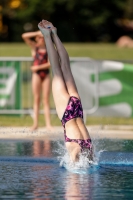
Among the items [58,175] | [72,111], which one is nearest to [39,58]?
[72,111]

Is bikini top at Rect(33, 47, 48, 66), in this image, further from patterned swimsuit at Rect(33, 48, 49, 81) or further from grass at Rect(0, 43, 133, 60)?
grass at Rect(0, 43, 133, 60)

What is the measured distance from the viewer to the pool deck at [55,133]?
13.0m

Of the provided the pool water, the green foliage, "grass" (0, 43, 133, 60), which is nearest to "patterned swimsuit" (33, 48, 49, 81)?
the pool water

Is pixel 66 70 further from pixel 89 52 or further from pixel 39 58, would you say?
pixel 89 52

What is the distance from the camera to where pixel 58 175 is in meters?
8.68

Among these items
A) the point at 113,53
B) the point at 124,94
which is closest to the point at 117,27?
the point at 113,53

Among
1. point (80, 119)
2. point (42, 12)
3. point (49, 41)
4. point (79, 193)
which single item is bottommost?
point (79, 193)

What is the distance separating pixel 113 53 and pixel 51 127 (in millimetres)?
24443

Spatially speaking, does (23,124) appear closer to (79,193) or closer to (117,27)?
(79,193)

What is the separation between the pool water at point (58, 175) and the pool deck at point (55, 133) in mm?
1255

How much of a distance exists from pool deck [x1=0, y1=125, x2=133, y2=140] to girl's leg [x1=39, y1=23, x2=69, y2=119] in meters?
3.37

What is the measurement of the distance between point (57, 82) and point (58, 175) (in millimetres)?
1334

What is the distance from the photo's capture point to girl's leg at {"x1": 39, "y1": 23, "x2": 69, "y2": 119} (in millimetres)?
9398

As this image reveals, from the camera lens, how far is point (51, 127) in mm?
14219
